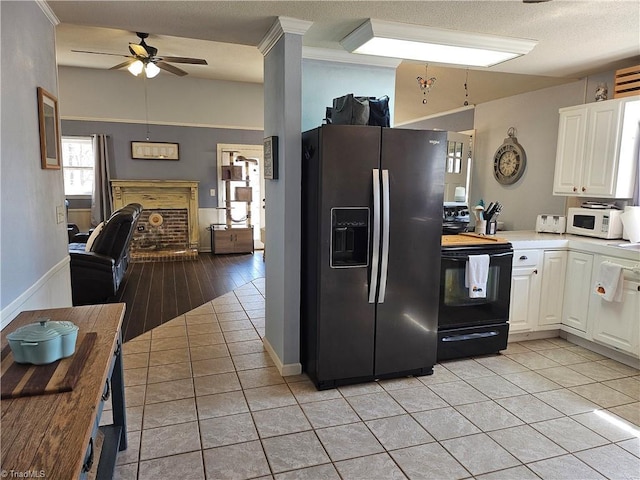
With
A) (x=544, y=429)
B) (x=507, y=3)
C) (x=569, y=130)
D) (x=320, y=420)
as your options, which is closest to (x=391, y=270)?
(x=320, y=420)

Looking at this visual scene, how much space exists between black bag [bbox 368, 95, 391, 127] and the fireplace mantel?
5.43m

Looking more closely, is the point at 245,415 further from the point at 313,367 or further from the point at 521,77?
the point at 521,77

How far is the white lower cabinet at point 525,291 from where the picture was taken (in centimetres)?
359

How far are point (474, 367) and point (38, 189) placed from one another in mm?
3204

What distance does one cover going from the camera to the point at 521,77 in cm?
482

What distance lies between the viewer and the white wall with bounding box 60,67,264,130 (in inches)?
281

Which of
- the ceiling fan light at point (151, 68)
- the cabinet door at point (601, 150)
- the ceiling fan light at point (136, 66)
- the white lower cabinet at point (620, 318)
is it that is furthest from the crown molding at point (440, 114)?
the ceiling fan light at point (136, 66)

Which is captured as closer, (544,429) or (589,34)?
(544,429)

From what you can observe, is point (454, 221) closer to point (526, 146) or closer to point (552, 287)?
point (552, 287)

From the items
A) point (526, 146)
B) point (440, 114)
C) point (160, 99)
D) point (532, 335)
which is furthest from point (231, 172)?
point (532, 335)

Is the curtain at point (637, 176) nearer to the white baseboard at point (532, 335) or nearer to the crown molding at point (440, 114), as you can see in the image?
the white baseboard at point (532, 335)

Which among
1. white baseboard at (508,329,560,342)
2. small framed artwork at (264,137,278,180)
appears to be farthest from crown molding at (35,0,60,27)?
white baseboard at (508,329,560,342)

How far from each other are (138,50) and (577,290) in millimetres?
5054

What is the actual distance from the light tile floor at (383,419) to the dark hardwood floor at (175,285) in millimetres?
802
